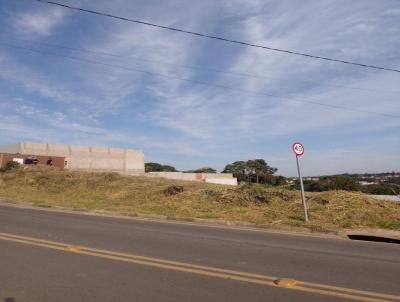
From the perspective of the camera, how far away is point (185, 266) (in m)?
7.46

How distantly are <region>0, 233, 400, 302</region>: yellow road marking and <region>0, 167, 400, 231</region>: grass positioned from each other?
22.8 ft

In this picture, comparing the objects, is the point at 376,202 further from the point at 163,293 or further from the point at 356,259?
the point at 163,293

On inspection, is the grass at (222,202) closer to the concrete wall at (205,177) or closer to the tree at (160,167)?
the concrete wall at (205,177)

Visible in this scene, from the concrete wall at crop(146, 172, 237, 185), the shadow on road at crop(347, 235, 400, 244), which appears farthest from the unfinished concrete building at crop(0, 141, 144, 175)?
the shadow on road at crop(347, 235, 400, 244)

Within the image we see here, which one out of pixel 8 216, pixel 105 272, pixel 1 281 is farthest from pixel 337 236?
pixel 8 216

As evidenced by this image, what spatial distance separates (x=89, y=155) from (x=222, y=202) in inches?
2609

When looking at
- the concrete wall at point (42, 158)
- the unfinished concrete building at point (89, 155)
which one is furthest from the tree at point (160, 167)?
the concrete wall at point (42, 158)

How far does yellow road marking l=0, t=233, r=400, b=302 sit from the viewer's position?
5.89 meters

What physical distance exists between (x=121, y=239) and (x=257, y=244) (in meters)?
3.10

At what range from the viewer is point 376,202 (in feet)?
56.0

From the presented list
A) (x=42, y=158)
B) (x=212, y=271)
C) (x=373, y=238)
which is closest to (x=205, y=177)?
(x=42, y=158)

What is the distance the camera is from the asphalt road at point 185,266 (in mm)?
5852

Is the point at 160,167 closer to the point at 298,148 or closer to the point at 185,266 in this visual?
the point at 298,148

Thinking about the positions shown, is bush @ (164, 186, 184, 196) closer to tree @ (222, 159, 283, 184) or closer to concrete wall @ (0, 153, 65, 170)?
concrete wall @ (0, 153, 65, 170)
